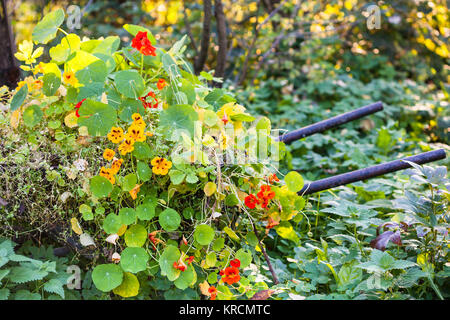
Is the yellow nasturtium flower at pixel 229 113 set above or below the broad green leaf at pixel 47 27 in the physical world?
below

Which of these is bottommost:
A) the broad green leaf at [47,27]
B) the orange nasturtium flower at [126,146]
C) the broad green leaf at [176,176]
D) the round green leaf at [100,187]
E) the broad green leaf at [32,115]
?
the round green leaf at [100,187]

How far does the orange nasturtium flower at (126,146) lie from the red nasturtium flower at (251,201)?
0.33 m

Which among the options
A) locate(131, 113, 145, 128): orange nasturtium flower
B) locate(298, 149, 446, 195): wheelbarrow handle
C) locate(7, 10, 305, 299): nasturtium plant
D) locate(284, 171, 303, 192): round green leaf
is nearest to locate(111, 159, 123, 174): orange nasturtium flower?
locate(7, 10, 305, 299): nasturtium plant

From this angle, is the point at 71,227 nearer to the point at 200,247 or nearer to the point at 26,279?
the point at 26,279

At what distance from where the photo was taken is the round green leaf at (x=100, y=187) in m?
1.08

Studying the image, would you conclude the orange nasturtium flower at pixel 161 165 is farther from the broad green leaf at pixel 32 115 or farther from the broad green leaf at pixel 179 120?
the broad green leaf at pixel 32 115

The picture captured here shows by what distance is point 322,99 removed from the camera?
138 inches

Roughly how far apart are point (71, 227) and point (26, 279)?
178mm

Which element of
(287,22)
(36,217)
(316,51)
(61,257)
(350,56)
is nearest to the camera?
(36,217)

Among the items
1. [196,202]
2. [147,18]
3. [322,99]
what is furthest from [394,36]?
[196,202]

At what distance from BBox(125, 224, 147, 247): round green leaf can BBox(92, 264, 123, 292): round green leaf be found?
2.7 inches

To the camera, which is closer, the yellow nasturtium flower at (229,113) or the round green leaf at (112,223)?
the round green leaf at (112,223)

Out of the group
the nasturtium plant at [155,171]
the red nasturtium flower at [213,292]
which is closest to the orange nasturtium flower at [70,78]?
the nasturtium plant at [155,171]
